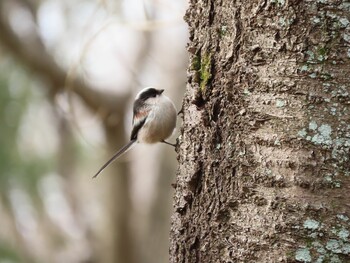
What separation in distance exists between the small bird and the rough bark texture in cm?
133

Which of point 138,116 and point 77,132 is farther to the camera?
point 77,132

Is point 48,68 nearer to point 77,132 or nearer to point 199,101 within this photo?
point 77,132

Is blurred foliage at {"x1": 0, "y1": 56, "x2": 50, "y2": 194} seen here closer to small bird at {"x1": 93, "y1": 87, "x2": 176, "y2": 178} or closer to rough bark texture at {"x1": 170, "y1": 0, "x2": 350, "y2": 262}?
small bird at {"x1": 93, "y1": 87, "x2": 176, "y2": 178}

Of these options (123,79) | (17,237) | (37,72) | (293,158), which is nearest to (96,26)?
(37,72)

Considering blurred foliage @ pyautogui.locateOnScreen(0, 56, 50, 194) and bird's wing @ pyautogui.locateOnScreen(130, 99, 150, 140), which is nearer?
bird's wing @ pyautogui.locateOnScreen(130, 99, 150, 140)

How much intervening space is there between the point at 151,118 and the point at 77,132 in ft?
4.61

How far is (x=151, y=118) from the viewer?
9.52ft

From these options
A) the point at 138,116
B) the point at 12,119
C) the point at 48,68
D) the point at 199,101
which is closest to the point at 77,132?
→ the point at 48,68

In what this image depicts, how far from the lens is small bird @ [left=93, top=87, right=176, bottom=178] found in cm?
284

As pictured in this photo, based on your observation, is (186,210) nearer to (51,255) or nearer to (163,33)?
(163,33)

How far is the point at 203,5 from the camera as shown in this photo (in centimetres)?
151

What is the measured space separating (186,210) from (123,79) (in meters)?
3.84

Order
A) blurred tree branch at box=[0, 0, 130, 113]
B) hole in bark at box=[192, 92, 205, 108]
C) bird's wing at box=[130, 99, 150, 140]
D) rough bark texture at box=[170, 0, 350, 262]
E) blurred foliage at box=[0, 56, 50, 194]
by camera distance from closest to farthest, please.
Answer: rough bark texture at box=[170, 0, 350, 262], hole in bark at box=[192, 92, 205, 108], bird's wing at box=[130, 99, 150, 140], blurred tree branch at box=[0, 0, 130, 113], blurred foliage at box=[0, 56, 50, 194]

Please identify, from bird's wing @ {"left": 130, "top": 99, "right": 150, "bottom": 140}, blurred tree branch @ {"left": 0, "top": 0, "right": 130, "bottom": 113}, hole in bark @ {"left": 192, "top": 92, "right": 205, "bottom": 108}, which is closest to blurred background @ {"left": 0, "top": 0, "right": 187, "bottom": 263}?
blurred tree branch @ {"left": 0, "top": 0, "right": 130, "bottom": 113}
